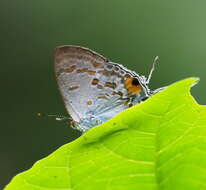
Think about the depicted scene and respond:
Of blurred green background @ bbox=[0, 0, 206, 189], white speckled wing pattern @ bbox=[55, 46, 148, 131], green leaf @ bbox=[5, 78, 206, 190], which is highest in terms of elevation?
green leaf @ bbox=[5, 78, 206, 190]

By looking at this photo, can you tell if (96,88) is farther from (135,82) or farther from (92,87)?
(135,82)

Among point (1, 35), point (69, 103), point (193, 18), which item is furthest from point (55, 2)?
point (69, 103)

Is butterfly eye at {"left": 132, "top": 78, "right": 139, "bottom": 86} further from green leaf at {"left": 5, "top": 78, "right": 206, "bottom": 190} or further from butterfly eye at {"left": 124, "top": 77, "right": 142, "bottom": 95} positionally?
green leaf at {"left": 5, "top": 78, "right": 206, "bottom": 190}

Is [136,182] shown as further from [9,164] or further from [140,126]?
[9,164]

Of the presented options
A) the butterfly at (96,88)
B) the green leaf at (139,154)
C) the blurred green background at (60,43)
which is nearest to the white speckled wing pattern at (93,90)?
the butterfly at (96,88)

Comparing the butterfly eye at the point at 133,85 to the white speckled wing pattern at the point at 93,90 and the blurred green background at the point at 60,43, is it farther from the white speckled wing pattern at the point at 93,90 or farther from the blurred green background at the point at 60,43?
the blurred green background at the point at 60,43

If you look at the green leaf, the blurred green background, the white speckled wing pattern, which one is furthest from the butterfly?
the blurred green background

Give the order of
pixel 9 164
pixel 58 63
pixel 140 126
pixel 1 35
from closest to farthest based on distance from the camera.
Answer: pixel 140 126, pixel 58 63, pixel 9 164, pixel 1 35
